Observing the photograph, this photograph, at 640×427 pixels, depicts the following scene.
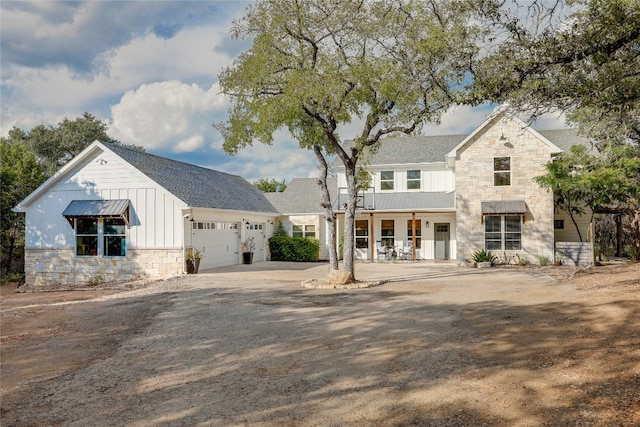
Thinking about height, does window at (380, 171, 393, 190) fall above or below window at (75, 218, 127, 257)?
above

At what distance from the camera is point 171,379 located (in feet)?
20.0

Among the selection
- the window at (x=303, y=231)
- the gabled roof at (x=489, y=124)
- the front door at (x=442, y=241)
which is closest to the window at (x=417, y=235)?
the front door at (x=442, y=241)

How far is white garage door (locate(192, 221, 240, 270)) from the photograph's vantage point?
20406 millimetres

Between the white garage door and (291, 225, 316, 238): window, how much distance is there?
5575 millimetres

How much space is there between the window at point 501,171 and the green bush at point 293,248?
423 inches

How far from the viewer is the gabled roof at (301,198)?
29.2 meters

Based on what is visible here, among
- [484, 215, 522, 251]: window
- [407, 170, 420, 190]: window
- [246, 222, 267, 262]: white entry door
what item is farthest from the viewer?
[407, 170, 420, 190]: window

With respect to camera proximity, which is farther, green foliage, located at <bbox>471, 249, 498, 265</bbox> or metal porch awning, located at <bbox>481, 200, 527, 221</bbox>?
green foliage, located at <bbox>471, 249, 498, 265</bbox>

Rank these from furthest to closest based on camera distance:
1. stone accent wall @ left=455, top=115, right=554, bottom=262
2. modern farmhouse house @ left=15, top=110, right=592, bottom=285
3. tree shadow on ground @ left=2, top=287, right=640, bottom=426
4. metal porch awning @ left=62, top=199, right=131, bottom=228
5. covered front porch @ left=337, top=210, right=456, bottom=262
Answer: covered front porch @ left=337, top=210, right=456, bottom=262 < stone accent wall @ left=455, top=115, right=554, bottom=262 < modern farmhouse house @ left=15, top=110, right=592, bottom=285 < metal porch awning @ left=62, top=199, right=131, bottom=228 < tree shadow on ground @ left=2, top=287, right=640, bottom=426

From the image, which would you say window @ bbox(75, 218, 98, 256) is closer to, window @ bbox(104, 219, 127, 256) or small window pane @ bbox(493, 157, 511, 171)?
window @ bbox(104, 219, 127, 256)

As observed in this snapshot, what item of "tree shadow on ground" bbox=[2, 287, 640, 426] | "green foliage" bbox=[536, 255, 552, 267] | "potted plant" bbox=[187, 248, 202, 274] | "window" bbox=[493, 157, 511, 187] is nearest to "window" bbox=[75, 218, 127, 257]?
"potted plant" bbox=[187, 248, 202, 274]

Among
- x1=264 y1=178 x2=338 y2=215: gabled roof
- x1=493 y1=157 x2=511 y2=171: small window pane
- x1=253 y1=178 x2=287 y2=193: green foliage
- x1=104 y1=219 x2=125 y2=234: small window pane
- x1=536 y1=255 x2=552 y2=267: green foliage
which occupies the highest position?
x1=253 y1=178 x2=287 y2=193: green foliage

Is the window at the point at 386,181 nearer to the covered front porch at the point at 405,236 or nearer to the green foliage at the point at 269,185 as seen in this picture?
the covered front porch at the point at 405,236

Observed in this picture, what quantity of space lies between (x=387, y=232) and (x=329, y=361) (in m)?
20.9
